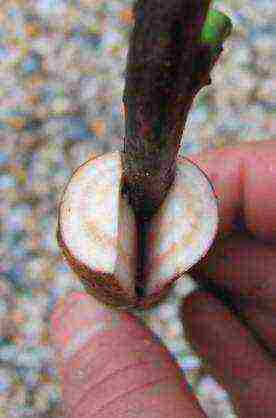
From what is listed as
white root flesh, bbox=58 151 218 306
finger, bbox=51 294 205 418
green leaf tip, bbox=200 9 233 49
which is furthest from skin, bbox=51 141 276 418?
green leaf tip, bbox=200 9 233 49

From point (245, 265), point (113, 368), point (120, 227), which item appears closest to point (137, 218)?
point (120, 227)

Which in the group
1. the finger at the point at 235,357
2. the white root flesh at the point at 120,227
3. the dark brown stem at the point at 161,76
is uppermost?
the dark brown stem at the point at 161,76

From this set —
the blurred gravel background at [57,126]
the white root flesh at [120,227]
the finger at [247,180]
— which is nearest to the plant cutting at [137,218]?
the white root flesh at [120,227]

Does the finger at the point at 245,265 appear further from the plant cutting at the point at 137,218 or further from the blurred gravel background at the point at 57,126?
the plant cutting at the point at 137,218

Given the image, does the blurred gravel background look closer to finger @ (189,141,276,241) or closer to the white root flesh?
finger @ (189,141,276,241)

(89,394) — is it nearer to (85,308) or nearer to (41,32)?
(85,308)

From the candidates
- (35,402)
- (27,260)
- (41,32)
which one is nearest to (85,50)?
(41,32)
